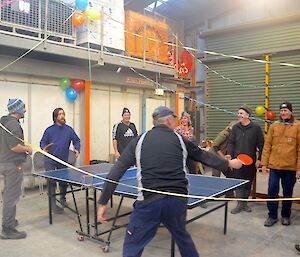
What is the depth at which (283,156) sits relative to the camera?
4.20 metres

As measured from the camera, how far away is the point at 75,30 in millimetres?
6742

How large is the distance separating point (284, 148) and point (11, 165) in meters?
3.46

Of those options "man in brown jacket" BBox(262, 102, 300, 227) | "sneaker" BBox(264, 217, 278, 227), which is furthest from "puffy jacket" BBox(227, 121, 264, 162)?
"sneaker" BBox(264, 217, 278, 227)

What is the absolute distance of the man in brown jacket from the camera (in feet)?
13.8

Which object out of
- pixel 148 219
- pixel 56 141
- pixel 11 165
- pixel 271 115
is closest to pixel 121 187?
pixel 148 219

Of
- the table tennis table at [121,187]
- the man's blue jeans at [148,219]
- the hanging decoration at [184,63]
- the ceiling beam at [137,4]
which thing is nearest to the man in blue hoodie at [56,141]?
the table tennis table at [121,187]

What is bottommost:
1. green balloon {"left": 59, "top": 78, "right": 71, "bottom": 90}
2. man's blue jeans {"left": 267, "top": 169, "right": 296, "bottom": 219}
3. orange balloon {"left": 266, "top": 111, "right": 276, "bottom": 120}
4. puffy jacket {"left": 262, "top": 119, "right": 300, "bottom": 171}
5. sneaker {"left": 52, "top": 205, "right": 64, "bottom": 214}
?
sneaker {"left": 52, "top": 205, "right": 64, "bottom": 214}

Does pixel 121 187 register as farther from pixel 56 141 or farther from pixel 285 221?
pixel 285 221

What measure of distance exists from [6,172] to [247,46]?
301 inches

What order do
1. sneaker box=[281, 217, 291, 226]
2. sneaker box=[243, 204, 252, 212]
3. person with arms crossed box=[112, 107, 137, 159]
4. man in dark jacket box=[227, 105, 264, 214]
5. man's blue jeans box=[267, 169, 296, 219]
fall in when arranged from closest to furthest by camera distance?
man's blue jeans box=[267, 169, 296, 219], sneaker box=[281, 217, 291, 226], man in dark jacket box=[227, 105, 264, 214], sneaker box=[243, 204, 252, 212], person with arms crossed box=[112, 107, 137, 159]

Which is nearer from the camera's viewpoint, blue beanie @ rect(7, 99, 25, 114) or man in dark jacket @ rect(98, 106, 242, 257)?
man in dark jacket @ rect(98, 106, 242, 257)

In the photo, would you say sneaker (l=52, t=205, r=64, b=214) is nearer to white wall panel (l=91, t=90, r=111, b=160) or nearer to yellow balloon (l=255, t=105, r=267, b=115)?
white wall panel (l=91, t=90, r=111, b=160)

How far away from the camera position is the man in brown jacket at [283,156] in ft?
13.8

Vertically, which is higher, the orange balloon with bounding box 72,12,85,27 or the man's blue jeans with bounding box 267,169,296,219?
the orange balloon with bounding box 72,12,85,27
